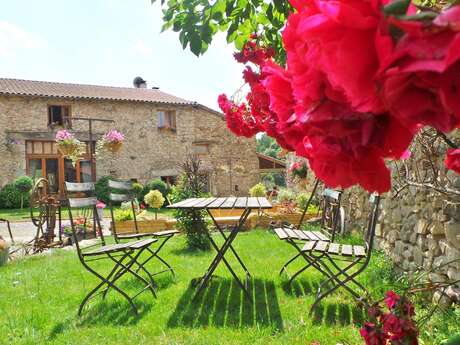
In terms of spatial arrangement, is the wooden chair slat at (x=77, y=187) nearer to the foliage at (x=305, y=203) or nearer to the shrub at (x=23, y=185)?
the foliage at (x=305, y=203)

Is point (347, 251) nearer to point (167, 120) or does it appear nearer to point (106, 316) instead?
point (106, 316)

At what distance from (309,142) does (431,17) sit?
0.68 ft

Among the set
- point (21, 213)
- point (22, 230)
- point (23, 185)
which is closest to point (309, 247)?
point (22, 230)

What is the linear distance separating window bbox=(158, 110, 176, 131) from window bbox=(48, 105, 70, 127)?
455cm

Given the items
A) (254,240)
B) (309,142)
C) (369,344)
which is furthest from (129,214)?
(309,142)

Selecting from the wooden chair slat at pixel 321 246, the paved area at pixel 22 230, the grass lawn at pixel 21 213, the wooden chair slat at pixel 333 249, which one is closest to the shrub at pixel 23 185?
the grass lawn at pixel 21 213

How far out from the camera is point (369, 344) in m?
1.35

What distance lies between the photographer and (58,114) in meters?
19.3

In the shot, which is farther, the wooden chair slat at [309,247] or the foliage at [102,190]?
the foliage at [102,190]

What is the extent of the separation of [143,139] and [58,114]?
414 centimetres

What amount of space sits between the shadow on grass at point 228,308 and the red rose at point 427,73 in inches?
116

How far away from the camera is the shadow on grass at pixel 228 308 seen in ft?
10.5

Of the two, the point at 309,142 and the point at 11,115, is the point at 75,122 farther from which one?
the point at 309,142

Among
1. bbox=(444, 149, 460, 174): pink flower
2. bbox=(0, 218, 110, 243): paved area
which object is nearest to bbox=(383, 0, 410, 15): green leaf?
bbox=(444, 149, 460, 174): pink flower
